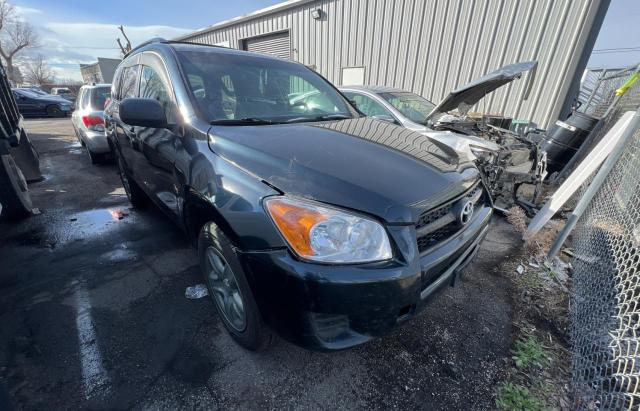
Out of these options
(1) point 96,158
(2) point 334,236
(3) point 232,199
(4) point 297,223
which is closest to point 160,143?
(3) point 232,199

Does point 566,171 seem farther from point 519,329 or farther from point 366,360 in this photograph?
point 366,360

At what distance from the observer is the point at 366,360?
1.77 m

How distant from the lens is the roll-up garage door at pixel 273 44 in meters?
10.8

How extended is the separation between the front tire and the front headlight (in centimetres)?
40

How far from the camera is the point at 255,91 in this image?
2.20m

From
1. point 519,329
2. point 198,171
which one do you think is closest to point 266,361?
point 198,171

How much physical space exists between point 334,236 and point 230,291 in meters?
0.90

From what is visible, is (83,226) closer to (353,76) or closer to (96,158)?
(96,158)

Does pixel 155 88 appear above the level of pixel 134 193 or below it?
above

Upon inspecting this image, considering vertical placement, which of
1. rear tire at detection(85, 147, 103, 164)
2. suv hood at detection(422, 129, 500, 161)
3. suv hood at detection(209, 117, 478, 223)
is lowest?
rear tire at detection(85, 147, 103, 164)

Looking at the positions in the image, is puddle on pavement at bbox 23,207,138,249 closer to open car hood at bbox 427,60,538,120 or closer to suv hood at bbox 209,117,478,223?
suv hood at bbox 209,117,478,223

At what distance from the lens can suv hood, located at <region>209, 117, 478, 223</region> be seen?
4.17ft

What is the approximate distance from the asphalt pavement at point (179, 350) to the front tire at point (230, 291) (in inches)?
6.7

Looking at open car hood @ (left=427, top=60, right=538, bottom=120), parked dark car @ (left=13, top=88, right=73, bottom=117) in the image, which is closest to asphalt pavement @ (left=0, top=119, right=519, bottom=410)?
open car hood @ (left=427, top=60, right=538, bottom=120)
